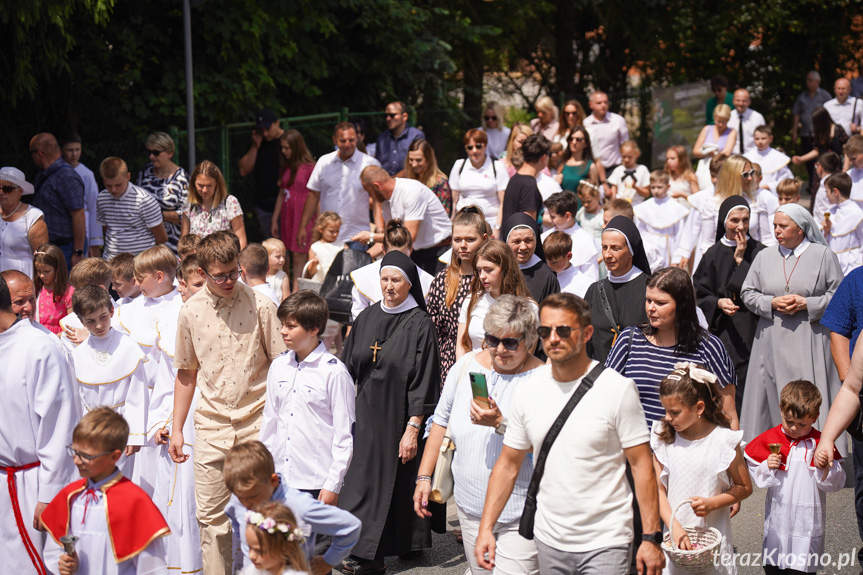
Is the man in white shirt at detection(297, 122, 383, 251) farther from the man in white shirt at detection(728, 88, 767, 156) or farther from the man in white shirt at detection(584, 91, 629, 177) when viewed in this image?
the man in white shirt at detection(728, 88, 767, 156)

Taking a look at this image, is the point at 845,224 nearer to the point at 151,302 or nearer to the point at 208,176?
the point at 208,176

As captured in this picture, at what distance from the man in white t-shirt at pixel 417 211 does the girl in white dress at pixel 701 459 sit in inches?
190

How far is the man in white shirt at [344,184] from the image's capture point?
11.4 m

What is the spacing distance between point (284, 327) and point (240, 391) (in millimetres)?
535

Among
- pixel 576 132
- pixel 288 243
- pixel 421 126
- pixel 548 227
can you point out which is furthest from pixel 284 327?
pixel 421 126

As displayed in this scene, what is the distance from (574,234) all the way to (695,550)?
4587 mm

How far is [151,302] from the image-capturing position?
694 centimetres

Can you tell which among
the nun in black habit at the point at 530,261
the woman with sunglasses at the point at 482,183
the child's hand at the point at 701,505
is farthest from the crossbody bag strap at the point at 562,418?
the woman with sunglasses at the point at 482,183

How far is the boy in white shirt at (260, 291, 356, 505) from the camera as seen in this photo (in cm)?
563

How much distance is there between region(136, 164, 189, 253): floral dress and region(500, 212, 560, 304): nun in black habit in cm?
437

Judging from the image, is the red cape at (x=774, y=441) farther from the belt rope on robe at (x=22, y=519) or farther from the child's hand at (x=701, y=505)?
the belt rope on robe at (x=22, y=519)

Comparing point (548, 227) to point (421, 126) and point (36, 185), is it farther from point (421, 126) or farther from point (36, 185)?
point (421, 126)

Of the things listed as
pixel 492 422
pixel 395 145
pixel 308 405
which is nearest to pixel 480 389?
pixel 492 422

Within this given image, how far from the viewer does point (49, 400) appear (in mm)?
5438
